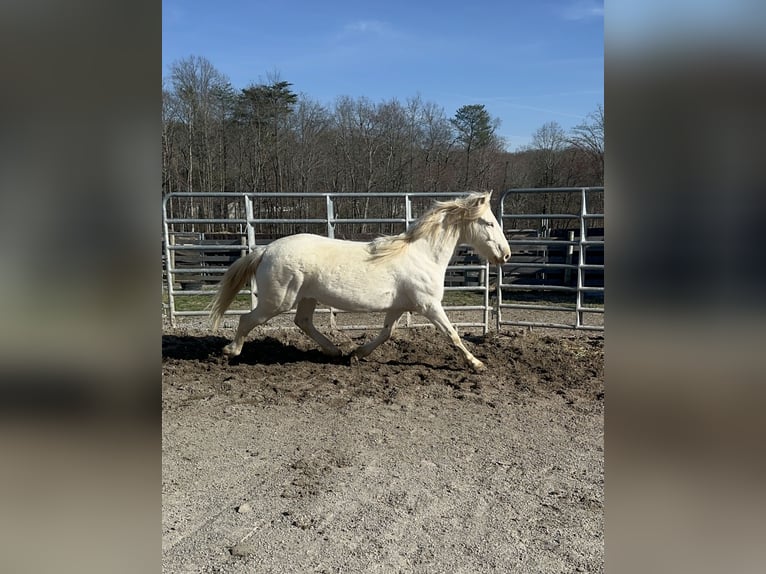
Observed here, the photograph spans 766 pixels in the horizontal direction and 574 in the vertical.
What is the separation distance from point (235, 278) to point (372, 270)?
1277 millimetres

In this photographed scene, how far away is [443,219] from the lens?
17.1 feet

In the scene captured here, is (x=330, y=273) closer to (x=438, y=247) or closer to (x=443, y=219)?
(x=438, y=247)

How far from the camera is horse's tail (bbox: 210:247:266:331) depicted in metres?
5.06

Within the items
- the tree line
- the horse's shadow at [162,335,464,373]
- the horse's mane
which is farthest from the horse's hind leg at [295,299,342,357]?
the tree line

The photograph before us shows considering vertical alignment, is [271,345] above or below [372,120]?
below

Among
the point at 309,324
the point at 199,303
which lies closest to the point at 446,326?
the point at 309,324

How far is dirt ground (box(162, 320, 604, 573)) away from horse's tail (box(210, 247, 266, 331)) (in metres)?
0.56

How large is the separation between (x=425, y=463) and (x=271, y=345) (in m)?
3.14

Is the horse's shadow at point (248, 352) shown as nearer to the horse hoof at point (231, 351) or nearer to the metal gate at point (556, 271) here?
the horse hoof at point (231, 351)

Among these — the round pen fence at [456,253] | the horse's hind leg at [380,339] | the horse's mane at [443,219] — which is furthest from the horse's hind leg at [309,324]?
the round pen fence at [456,253]

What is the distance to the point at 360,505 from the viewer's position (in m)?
2.65

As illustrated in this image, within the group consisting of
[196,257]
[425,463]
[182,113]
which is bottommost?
[425,463]
